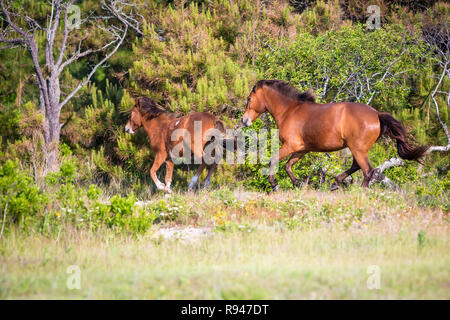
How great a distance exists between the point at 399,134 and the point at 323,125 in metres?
1.39

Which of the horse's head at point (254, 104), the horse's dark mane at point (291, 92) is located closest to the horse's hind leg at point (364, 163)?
the horse's dark mane at point (291, 92)

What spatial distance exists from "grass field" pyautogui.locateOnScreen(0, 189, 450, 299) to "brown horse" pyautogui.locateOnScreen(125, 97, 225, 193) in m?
2.11

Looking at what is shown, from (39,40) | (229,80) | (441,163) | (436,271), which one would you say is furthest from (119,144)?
(436,271)

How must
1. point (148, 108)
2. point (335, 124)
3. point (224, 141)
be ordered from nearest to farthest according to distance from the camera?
point (335, 124)
point (224, 141)
point (148, 108)

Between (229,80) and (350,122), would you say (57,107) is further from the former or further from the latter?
(350,122)

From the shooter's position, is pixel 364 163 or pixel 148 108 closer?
pixel 364 163

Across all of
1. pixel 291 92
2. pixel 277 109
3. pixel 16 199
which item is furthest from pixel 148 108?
pixel 16 199

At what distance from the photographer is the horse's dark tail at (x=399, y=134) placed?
9.01m

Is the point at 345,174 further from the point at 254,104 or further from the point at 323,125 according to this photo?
the point at 254,104

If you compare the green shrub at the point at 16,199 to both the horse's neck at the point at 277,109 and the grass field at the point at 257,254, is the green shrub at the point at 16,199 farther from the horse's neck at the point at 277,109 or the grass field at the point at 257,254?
the horse's neck at the point at 277,109

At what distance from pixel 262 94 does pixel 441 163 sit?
241 inches

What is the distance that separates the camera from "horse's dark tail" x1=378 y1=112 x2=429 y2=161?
9.01 m

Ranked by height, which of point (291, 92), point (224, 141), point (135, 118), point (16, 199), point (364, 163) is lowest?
point (16, 199)

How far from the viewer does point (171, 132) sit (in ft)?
35.9
